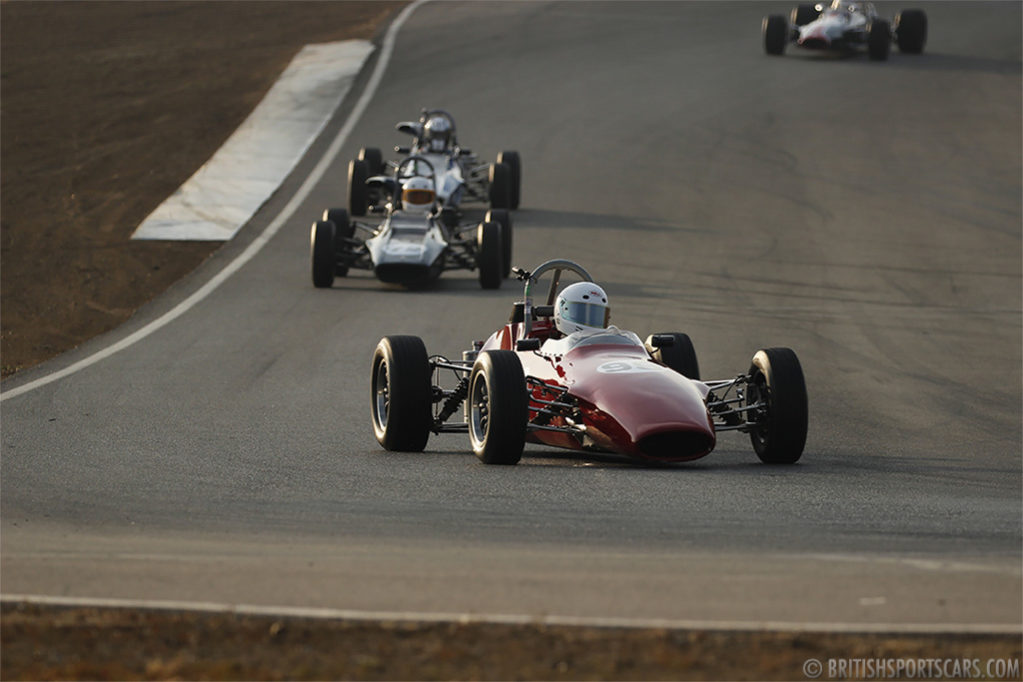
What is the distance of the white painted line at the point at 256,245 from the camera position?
17.4 meters

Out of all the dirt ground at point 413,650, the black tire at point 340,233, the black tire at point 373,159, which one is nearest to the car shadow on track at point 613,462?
the dirt ground at point 413,650

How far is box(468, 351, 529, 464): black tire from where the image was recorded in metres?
11.1

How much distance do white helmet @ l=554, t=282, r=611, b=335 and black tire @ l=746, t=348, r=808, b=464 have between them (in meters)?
1.53

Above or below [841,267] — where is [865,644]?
above

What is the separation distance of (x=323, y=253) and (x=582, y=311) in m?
11.2

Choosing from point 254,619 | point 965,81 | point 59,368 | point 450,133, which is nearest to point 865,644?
point 254,619

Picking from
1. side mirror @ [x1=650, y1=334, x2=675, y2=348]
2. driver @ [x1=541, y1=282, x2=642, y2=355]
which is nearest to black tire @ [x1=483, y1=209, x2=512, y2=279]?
side mirror @ [x1=650, y1=334, x2=675, y2=348]

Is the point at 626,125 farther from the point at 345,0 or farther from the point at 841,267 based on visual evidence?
the point at 345,0

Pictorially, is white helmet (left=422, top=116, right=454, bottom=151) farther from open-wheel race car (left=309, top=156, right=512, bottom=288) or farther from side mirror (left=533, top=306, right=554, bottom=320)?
side mirror (left=533, top=306, right=554, bottom=320)

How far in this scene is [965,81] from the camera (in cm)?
4206

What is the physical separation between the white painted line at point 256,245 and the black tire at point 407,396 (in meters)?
4.81

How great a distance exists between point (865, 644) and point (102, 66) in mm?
40669

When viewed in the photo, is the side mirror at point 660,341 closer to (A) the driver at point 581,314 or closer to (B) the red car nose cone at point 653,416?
(A) the driver at point 581,314

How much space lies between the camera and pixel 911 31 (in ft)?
147
